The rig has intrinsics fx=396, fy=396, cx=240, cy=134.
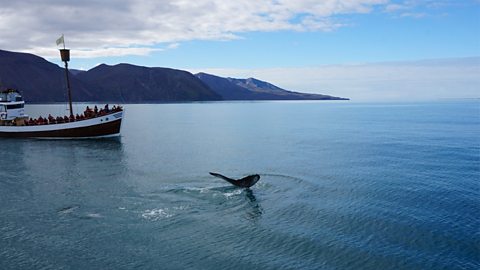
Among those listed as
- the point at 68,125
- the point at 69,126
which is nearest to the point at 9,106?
the point at 68,125

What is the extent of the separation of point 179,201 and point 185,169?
1345 cm

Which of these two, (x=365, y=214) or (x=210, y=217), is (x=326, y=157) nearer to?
(x=365, y=214)

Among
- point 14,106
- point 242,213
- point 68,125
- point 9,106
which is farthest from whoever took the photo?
point 14,106

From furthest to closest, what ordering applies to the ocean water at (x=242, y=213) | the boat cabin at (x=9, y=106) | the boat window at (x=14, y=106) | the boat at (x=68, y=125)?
the boat window at (x=14, y=106)
the boat cabin at (x=9, y=106)
the boat at (x=68, y=125)
the ocean water at (x=242, y=213)

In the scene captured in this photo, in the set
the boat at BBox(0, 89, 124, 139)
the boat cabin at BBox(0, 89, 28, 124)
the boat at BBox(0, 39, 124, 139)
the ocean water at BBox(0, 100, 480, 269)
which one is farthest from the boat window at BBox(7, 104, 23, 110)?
the ocean water at BBox(0, 100, 480, 269)

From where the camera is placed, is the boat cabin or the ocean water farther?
the boat cabin

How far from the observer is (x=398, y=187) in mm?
35281

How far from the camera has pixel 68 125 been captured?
241 feet

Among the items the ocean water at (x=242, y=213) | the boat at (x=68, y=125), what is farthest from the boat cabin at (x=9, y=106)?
the ocean water at (x=242, y=213)

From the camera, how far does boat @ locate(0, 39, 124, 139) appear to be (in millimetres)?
73375

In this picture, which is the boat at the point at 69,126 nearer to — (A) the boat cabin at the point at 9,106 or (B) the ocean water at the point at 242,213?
(A) the boat cabin at the point at 9,106

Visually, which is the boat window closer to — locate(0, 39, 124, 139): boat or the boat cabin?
the boat cabin

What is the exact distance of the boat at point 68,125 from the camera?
73.4m

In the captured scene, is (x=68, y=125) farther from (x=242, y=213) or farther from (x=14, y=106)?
(x=242, y=213)
